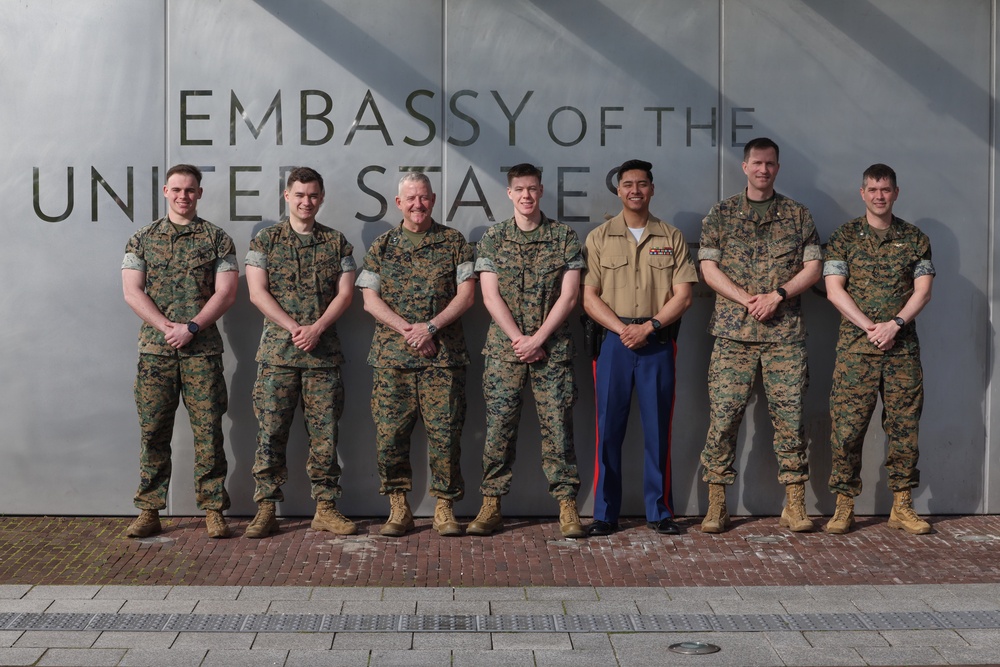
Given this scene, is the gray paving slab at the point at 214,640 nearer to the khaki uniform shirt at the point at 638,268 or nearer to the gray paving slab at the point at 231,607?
the gray paving slab at the point at 231,607

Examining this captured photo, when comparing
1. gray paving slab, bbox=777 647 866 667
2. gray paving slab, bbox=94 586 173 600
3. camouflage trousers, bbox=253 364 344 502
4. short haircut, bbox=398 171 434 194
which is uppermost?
short haircut, bbox=398 171 434 194

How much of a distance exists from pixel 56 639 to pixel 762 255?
13.8 feet

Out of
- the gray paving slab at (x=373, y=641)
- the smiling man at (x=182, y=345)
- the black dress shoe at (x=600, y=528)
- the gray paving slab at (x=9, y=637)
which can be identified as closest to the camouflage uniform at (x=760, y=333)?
the black dress shoe at (x=600, y=528)

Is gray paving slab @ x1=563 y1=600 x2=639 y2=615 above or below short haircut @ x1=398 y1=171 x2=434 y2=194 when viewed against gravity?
below

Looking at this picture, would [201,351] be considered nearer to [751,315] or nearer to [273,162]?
[273,162]

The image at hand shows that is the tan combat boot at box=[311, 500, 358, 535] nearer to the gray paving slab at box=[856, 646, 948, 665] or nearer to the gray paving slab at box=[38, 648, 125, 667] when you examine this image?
the gray paving slab at box=[38, 648, 125, 667]

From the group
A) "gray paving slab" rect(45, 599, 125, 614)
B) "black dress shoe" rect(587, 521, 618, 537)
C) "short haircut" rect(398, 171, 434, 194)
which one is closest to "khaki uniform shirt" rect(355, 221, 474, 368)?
"short haircut" rect(398, 171, 434, 194)

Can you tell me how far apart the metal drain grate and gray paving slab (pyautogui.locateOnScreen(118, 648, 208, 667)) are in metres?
0.25

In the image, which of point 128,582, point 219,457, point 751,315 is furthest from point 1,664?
point 751,315

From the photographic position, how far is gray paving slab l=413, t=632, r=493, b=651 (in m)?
4.61

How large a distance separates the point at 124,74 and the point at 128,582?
3061 millimetres

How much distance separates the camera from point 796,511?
6.75m

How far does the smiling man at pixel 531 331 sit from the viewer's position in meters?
6.60

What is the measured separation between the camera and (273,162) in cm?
701
